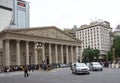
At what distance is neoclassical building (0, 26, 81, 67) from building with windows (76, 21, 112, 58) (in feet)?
165

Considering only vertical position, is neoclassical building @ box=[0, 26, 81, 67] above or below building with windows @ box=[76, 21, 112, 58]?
below

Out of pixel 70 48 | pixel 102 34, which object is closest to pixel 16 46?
pixel 70 48

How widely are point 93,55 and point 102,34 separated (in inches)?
1138

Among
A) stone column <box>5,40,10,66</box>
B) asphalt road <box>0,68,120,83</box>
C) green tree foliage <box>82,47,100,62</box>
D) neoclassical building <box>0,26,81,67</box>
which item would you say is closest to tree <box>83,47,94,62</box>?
green tree foliage <box>82,47,100,62</box>

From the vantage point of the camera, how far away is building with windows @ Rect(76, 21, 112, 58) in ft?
452

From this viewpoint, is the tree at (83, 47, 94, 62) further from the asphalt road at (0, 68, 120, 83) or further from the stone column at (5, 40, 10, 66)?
the asphalt road at (0, 68, 120, 83)

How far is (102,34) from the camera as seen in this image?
140125 mm

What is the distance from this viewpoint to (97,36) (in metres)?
139

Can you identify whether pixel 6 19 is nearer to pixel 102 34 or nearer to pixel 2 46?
pixel 2 46

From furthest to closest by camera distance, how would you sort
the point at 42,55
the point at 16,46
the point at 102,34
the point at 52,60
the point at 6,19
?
the point at 102,34, the point at 52,60, the point at 42,55, the point at 16,46, the point at 6,19

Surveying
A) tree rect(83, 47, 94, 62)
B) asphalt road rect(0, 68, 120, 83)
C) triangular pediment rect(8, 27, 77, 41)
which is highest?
triangular pediment rect(8, 27, 77, 41)

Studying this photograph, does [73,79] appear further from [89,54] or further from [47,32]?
[89,54]

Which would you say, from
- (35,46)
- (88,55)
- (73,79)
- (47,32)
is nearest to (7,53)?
(35,46)

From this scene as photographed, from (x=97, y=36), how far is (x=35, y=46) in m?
73.7
